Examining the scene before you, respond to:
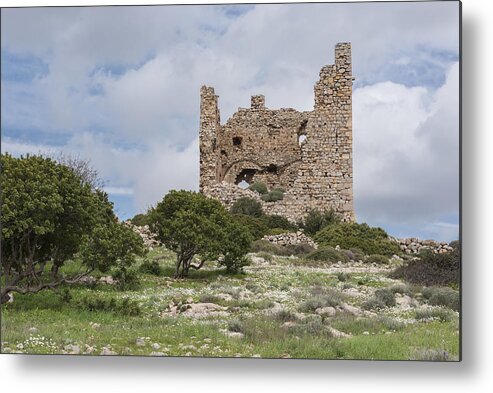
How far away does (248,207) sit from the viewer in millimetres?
16328

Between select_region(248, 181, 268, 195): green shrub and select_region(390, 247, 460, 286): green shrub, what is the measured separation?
33.5 feet

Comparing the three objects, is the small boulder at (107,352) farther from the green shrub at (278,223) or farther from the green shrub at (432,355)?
the green shrub at (278,223)

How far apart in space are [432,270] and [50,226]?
491 centimetres

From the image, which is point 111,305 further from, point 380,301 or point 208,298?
point 380,301

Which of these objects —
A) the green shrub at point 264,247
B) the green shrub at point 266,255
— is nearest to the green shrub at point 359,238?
the green shrub at point 264,247

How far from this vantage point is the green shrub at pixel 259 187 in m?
20.4

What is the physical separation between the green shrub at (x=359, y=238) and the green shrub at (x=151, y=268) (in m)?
3.11

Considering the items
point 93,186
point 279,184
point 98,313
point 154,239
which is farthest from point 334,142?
point 98,313

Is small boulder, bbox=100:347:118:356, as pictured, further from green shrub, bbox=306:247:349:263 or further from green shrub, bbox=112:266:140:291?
green shrub, bbox=306:247:349:263

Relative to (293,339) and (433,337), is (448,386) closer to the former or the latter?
(433,337)

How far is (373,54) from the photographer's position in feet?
33.0

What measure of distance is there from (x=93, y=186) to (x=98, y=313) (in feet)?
6.60

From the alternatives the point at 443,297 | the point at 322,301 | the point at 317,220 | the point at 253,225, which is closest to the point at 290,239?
the point at 253,225

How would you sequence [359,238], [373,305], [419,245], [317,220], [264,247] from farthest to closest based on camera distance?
[317,220]
[264,247]
[359,238]
[419,245]
[373,305]
